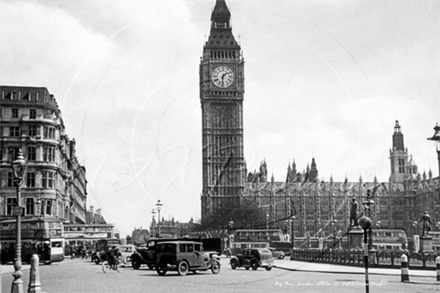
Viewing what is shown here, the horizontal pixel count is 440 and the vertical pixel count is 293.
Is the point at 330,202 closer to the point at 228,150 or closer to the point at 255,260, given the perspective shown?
the point at 228,150

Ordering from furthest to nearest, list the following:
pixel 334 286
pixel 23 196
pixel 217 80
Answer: pixel 217 80 → pixel 23 196 → pixel 334 286

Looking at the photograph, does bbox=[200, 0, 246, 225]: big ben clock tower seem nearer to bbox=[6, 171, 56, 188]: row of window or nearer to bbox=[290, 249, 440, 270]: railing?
bbox=[6, 171, 56, 188]: row of window

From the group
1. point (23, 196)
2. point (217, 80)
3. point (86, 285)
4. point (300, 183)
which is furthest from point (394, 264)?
point (300, 183)

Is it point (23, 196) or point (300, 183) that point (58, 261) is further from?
point (300, 183)

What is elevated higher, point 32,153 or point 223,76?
point 223,76

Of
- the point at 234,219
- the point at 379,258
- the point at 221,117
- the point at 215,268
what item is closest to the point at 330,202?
the point at 221,117

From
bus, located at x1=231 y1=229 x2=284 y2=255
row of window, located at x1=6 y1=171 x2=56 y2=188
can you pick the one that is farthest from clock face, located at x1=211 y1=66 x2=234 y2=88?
row of window, located at x1=6 y1=171 x2=56 y2=188
